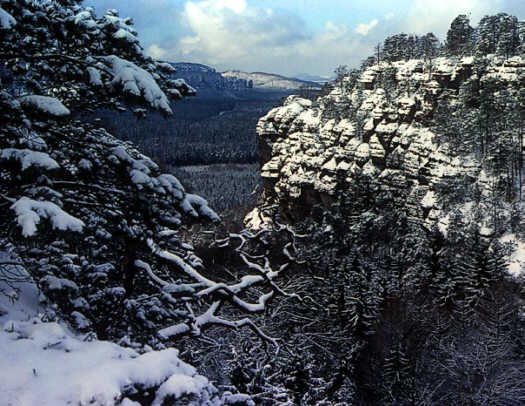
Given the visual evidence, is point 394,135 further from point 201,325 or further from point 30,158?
point 30,158

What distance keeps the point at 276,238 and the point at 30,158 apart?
301 inches

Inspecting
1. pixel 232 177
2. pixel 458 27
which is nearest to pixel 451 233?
pixel 458 27

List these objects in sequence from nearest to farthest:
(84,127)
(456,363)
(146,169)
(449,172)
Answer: (146,169), (84,127), (456,363), (449,172)

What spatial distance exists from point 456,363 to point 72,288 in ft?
85.7

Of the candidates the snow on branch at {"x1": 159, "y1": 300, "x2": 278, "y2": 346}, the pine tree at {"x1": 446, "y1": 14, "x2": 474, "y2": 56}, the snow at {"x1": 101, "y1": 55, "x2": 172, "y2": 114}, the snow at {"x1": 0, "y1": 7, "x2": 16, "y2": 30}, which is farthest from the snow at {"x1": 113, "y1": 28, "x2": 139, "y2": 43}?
the pine tree at {"x1": 446, "y1": 14, "x2": 474, "y2": 56}

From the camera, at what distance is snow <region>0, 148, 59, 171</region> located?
14.8 ft

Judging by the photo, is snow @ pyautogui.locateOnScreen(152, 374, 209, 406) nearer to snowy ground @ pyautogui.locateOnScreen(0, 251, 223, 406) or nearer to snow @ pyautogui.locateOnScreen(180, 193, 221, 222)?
snowy ground @ pyautogui.locateOnScreen(0, 251, 223, 406)

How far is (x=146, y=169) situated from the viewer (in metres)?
6.27

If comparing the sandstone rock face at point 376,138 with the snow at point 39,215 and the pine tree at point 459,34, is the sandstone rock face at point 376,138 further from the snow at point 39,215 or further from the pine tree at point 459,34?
the snow at point 39,215

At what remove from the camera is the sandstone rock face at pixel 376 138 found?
57.4 m

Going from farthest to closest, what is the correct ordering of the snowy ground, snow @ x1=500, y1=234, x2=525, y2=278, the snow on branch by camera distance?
snow @ x1=500, y1=234, x2=525, y2=278
the snow on branch
the snowy ground

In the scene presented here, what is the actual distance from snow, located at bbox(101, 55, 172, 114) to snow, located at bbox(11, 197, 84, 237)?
6.45 feet

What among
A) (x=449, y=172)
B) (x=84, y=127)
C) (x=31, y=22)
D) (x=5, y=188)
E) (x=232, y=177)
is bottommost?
(x=232, y=177)

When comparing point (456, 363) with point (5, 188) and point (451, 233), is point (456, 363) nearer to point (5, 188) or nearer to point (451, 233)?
point (451, 233)
